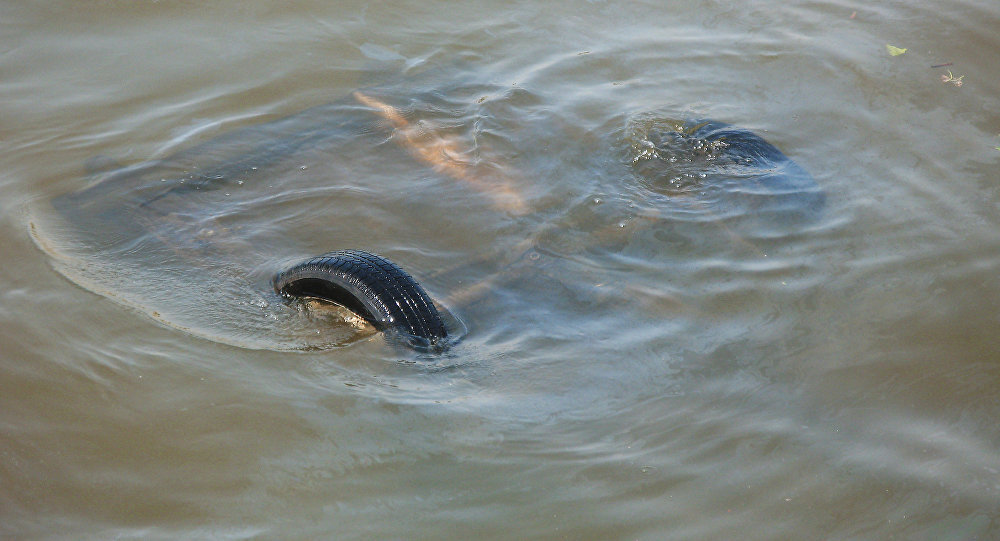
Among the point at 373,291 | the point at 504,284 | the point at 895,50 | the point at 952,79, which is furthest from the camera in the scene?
the point at 895,50

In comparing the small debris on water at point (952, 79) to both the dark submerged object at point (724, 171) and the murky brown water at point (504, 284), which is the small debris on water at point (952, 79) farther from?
the dark submerged object at point (724, 171)

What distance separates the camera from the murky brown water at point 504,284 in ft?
10.2

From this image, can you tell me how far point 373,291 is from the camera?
3830mm

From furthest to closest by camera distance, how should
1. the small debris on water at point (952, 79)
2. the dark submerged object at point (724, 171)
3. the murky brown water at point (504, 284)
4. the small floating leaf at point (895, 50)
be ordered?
the small floating leaf at point (895, 50), the small debris on water at point (952, 79), the dark submerged object at point (724, 171), the murky brown water at point (504, 284)

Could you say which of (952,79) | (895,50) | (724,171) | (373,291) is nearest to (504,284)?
(373,291)

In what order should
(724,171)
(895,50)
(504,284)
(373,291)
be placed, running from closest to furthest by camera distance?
(373,291) < (504,284) < (724,171) < (895,50)

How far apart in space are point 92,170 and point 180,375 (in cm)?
243

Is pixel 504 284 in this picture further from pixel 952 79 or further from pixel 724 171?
pixel 952 79

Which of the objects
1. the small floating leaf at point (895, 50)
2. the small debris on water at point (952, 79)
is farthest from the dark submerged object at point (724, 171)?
the small floating leaf at point (895, 50)


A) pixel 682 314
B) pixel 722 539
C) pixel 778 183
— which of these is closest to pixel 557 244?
pixel 682 314

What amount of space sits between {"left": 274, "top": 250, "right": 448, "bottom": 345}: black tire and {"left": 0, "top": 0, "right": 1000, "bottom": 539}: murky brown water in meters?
0.13

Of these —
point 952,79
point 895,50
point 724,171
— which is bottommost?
point 724,171

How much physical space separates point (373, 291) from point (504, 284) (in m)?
0.85

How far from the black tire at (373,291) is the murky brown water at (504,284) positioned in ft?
0.43
